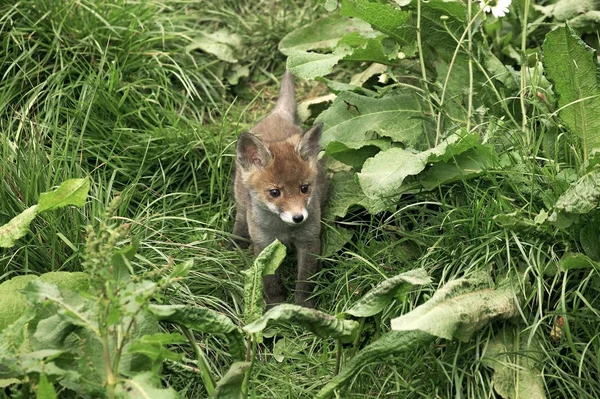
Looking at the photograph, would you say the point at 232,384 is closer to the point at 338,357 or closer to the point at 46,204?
the point at 338,357

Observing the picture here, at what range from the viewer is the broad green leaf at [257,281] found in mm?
3990

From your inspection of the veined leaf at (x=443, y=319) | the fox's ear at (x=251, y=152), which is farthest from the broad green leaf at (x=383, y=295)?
the fox's ear at (x=251, y=152)

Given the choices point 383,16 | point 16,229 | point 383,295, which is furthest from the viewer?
point 383,16

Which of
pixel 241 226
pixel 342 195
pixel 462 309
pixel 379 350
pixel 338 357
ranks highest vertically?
pixel 462 309

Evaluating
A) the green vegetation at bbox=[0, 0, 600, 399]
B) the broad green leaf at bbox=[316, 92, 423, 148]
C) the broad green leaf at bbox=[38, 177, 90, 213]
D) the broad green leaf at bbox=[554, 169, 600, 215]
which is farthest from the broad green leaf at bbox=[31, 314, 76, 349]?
the broad green leaf at bbox=[554, 169, 600, 215]

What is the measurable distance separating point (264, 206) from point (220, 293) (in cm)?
61

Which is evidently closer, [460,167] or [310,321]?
[310,321]

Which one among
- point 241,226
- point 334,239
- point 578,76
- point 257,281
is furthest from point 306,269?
point 578,76

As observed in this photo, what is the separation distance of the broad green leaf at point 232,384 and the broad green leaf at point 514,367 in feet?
3.37

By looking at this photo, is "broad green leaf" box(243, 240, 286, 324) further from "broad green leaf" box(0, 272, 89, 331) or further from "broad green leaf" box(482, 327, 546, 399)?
"broad green leaf" box(482, 327, 546, 399)

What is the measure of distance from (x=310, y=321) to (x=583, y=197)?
127cm

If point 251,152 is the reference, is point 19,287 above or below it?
above

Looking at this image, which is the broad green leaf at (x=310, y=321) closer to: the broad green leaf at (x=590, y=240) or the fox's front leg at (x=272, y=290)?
the broad green leaf at (x=590, y=240)

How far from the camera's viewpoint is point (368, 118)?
5137mm
